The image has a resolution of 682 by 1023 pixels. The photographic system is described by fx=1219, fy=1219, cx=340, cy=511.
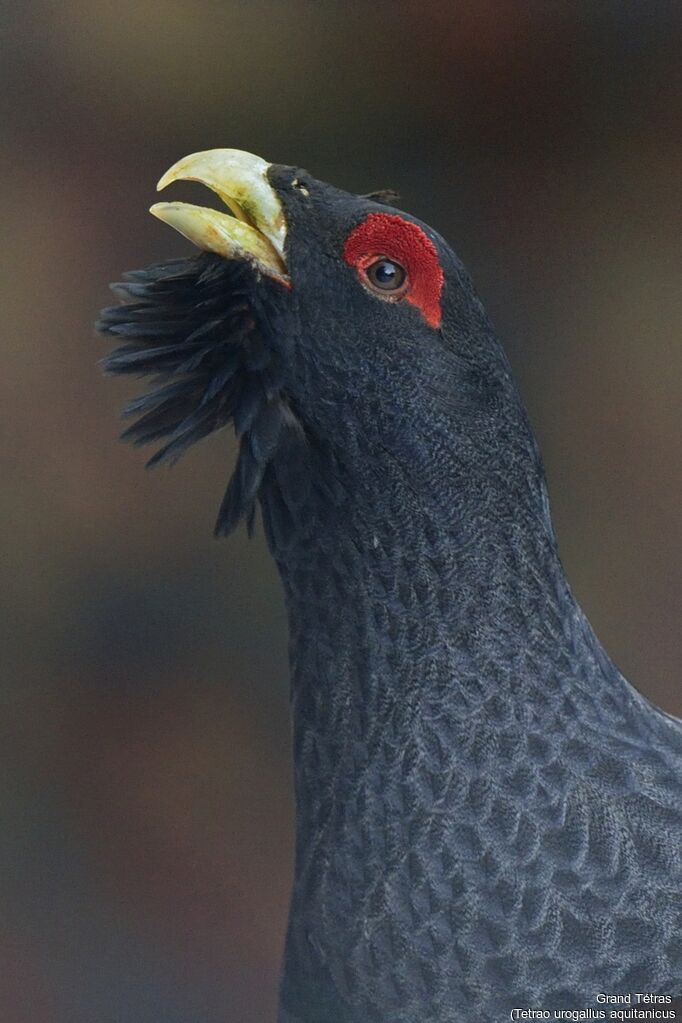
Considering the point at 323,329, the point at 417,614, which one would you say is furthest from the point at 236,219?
the point at 417,614

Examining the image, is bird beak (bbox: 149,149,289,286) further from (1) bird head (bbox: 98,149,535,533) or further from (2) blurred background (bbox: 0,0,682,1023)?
(2) blurred background (bbox: 0,0,682,1023)

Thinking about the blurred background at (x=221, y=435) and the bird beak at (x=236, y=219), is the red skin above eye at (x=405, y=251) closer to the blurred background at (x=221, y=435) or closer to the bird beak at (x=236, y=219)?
the bird beak at (x=236, y=219)

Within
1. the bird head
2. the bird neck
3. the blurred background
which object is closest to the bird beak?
the bird head

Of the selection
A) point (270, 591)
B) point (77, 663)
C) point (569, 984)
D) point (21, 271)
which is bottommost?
point (569, 984)

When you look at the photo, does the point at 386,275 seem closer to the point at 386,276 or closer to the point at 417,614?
the point at 386,276

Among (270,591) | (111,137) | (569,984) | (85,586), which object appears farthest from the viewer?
(270,591)

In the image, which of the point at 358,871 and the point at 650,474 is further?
the point at 650,474

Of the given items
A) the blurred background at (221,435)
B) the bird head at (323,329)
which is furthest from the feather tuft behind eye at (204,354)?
the blurred background at (221,435)

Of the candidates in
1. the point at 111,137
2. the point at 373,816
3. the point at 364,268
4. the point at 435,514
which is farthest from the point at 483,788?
the point at 111,137

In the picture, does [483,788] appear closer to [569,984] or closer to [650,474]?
[569,984]
